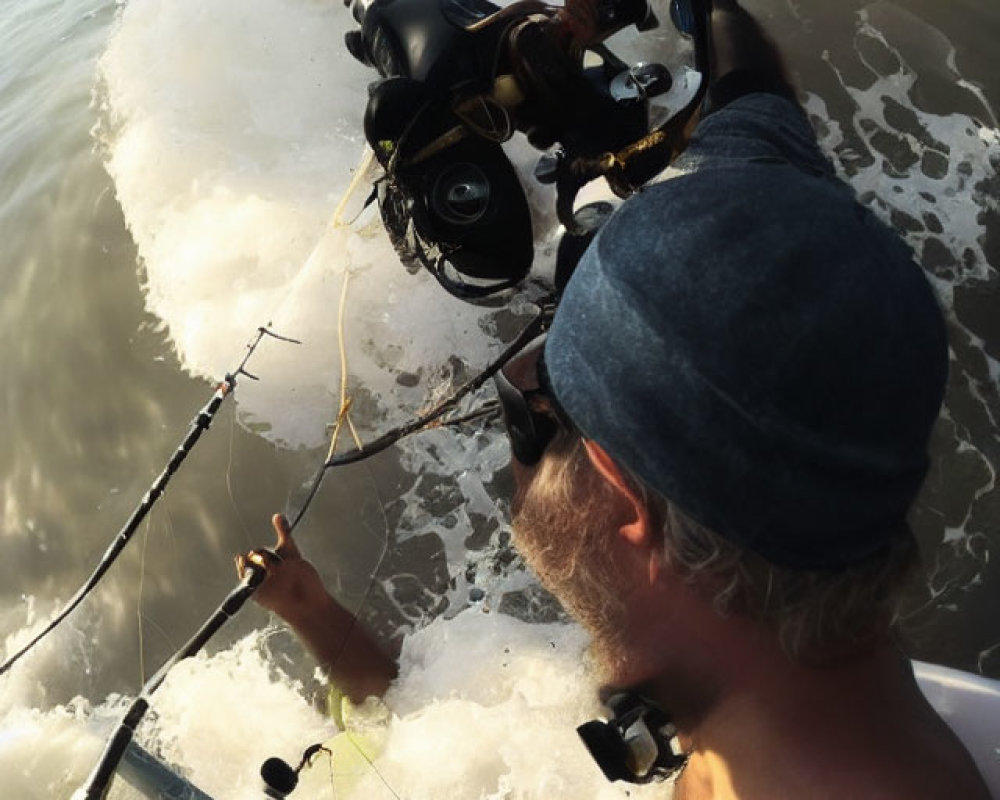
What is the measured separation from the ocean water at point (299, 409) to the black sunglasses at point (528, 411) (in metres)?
0.98

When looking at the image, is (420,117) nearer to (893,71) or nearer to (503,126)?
(503,126)

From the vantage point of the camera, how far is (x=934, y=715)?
1.18 m

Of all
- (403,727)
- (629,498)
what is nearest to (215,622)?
(403,727)

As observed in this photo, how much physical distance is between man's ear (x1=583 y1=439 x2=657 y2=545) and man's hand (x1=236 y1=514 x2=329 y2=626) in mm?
A: 1253

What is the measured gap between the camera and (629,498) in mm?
1109

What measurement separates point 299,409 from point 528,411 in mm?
1765

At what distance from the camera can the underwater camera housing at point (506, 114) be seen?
6.82 feet

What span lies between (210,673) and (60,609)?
67 centimetres

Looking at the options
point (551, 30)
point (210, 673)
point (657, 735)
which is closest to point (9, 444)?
point (210, 673)

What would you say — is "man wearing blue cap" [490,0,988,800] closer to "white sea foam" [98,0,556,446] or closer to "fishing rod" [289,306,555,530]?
"fishing rod" [289,306,555,530]

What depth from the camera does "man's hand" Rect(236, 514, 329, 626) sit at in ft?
6.95

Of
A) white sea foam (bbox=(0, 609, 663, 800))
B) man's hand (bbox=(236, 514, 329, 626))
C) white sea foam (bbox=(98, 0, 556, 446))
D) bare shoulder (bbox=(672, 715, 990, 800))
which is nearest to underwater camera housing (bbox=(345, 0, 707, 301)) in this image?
white sea foam (bbox=(98, 0, 556, 446))

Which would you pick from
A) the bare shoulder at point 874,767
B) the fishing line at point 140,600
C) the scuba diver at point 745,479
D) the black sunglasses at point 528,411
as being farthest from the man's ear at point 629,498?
the fishing line at point 140,600

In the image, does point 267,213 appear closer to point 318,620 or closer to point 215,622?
point 318,620
